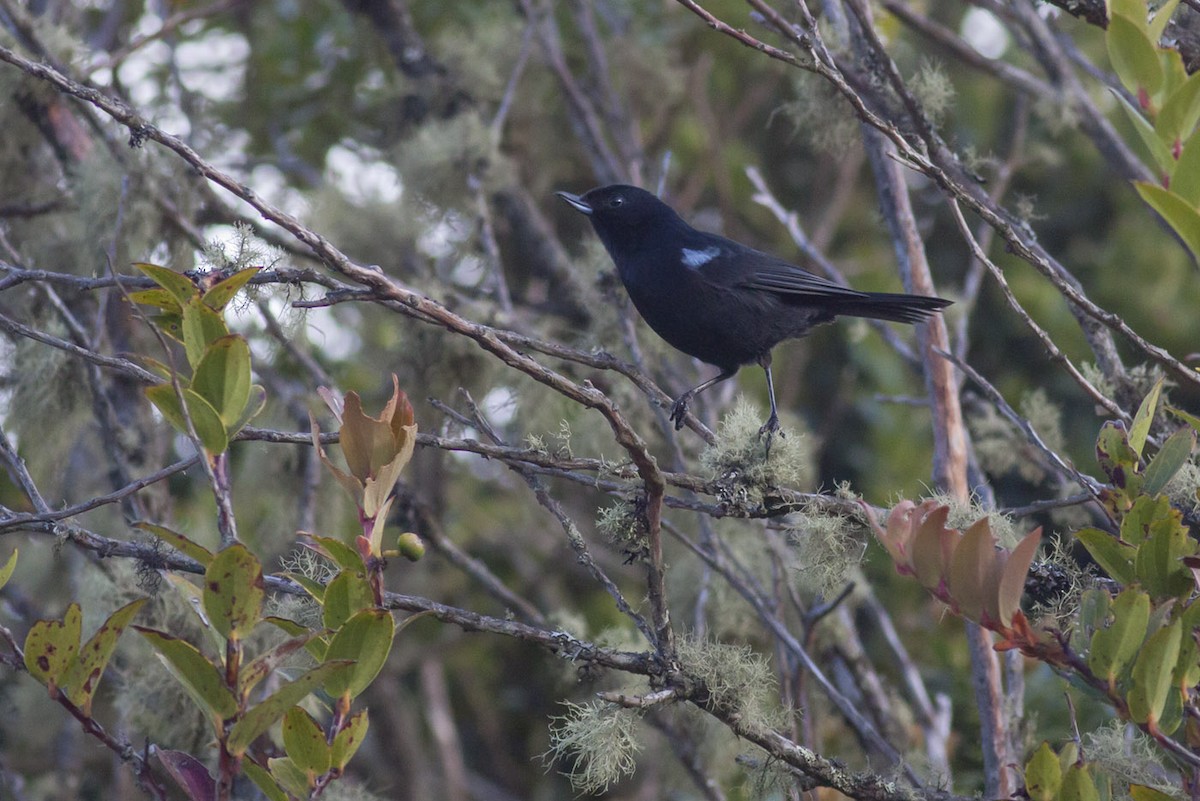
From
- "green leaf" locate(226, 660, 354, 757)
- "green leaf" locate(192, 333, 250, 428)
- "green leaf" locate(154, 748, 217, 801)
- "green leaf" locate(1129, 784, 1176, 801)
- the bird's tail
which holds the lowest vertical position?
the bird's tail

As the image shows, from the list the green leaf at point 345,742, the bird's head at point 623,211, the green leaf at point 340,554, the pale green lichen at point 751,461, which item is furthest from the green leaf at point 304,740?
the bird's head at point 623,211

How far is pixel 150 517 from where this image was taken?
4047 mm

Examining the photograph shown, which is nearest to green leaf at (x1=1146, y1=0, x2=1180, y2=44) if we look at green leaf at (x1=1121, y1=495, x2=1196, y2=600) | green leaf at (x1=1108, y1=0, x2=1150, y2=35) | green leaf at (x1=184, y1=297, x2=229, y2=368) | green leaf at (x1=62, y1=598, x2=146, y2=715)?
green leaf at (x1=1108, y1=0, x2=1150, y2=35)

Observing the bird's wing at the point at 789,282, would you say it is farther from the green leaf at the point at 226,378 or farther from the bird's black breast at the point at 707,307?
the green leaf at the point at 226,378

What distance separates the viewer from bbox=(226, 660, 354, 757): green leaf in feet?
5.60

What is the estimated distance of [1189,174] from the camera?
1.90 metres

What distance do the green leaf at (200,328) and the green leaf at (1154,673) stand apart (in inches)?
61.4

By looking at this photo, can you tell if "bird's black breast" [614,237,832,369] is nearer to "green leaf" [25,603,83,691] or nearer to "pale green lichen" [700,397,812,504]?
"pale green lichen" [700,397,812,504]

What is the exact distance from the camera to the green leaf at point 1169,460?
220 centimetres

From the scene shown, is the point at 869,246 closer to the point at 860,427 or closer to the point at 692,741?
the point at 860,427

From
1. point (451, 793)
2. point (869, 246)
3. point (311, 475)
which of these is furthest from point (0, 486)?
point (869, 246)

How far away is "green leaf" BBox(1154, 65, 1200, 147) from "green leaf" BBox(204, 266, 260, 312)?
1.55 meters

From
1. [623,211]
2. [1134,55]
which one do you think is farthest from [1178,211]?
[623,211]

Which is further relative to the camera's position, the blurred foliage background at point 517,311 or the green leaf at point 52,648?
the blurred foliage background at point 517,311
